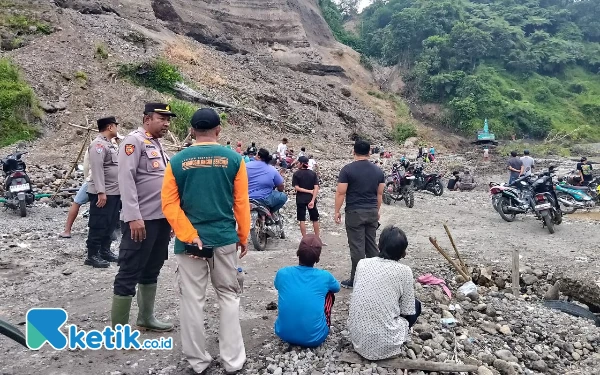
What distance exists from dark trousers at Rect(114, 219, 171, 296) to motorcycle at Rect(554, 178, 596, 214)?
10314 mm

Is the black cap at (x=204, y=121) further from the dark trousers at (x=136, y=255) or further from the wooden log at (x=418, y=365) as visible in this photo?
the wooden log at (x=418, y=365)

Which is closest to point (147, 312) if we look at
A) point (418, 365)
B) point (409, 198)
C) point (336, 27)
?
point (418, 365)

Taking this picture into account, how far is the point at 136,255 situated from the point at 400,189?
970 centimetres

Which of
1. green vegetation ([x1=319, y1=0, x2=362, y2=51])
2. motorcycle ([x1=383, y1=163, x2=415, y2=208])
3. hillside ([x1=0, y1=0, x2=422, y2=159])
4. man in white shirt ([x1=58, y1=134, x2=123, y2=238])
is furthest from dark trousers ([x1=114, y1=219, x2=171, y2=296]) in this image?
green vegetation ([x1=319, y1=0, x2=362, y2=51])

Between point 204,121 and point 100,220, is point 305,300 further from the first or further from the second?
point 100,220

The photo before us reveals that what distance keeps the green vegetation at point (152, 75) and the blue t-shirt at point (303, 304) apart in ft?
69.7

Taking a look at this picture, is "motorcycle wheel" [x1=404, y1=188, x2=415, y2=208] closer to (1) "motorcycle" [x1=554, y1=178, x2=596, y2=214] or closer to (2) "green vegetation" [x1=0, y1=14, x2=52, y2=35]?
(1) "motorcycle" [x1=554, y1=178, x2=596, y2=214]

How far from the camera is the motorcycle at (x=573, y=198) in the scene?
11188 millimetres

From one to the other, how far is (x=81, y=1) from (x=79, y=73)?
9.20 m

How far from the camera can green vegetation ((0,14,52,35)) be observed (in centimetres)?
Answer: 2156

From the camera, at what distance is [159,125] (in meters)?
3.58

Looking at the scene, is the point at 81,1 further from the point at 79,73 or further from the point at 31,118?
the point at 31,118

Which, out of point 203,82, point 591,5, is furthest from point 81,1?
point 591,5

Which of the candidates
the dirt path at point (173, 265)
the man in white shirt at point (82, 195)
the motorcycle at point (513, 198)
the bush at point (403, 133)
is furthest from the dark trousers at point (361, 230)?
the bush at point (403, 133)
